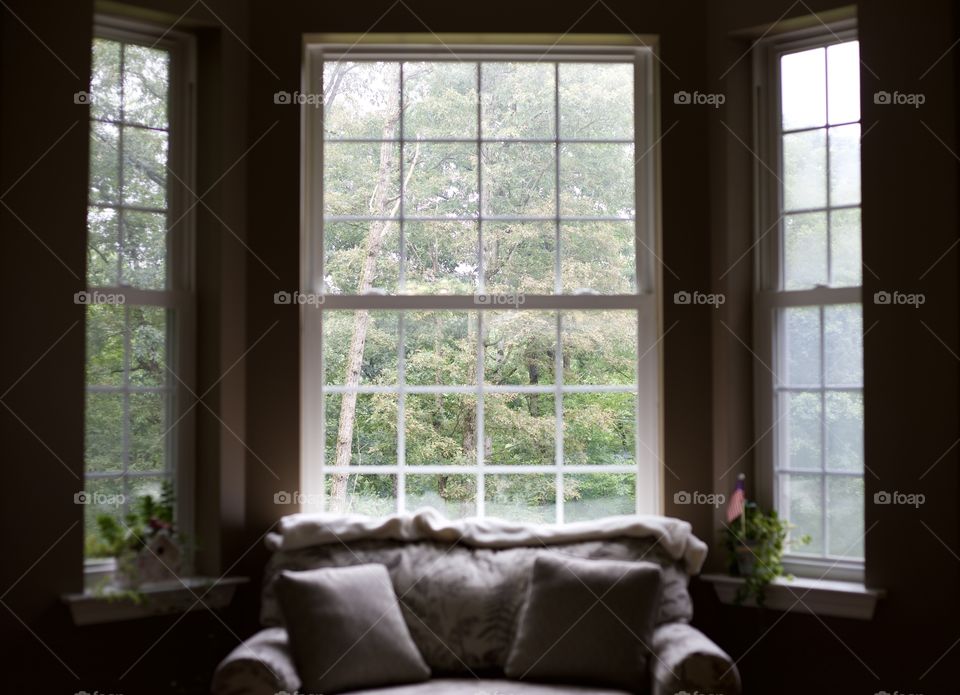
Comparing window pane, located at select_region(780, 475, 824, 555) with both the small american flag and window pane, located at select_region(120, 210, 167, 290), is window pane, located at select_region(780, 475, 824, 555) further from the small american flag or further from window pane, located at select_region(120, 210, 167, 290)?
window pane, located at select_region(120, 210, 167, 290)

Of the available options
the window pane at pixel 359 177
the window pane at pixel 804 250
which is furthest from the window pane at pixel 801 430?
the window pane at pixel 359 177

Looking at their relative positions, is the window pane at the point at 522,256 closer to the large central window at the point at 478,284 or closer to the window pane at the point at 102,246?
the large central window at the point at 478,284

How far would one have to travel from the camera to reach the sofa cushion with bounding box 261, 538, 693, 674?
3570mm

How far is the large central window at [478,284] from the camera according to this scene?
4.17m

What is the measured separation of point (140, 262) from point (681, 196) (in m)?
2.42

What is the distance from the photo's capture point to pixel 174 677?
12.5ft

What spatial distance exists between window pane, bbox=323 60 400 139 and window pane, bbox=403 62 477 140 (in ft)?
0.21

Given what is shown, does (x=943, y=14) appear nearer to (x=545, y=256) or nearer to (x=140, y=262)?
(x=545, y=256)

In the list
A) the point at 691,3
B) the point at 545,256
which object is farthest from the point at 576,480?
the point at 691,3

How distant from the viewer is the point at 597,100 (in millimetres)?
4258

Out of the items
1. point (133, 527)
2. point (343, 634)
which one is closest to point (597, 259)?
point (343, 634)

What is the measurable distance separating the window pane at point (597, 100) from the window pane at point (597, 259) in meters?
0.44

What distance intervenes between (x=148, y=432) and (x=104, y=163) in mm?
1146

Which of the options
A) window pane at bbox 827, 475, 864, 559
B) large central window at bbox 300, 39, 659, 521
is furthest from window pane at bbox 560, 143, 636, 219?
window pane at bbox 827, 475, 864, 559
